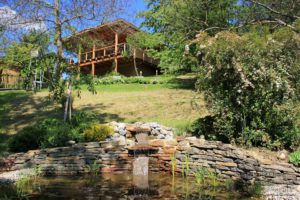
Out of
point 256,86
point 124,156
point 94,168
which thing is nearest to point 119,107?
point 124,156

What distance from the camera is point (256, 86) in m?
8.47

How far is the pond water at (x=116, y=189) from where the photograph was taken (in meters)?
6.54

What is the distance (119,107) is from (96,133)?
592cm

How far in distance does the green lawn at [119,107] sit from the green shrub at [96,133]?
2.36 m

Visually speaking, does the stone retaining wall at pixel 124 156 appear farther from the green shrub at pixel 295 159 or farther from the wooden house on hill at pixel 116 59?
the wooden house on hill at pixel 116 59

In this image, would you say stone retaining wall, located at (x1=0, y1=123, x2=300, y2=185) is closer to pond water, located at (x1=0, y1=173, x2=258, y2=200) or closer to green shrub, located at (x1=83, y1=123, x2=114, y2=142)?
green shrub, located at (x1=83, y1=123, x2=114, y2=142)

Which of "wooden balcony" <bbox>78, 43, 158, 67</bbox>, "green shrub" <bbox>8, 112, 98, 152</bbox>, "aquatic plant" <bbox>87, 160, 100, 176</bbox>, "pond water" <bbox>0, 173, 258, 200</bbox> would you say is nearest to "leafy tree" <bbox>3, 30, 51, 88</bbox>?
"green shrub" <bbox>8, 112, 98, 152</bbox>

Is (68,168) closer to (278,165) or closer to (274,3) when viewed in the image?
(278,165)

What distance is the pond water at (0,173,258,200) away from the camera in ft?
21.4

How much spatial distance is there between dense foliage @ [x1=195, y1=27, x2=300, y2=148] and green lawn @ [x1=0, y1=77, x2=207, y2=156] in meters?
2.15

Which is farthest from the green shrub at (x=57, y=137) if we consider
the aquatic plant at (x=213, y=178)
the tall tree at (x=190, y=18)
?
the tall tree at (x=190, y=18)

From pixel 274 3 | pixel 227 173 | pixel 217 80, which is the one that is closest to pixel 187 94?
pixel 274 3

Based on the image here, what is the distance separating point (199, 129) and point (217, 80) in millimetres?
1644

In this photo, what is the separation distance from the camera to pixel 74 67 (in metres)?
11.9
